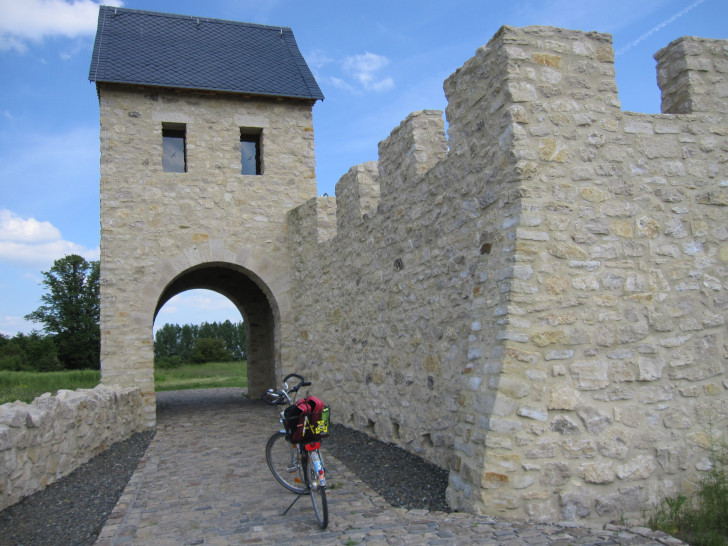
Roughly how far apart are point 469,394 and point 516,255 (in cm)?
98

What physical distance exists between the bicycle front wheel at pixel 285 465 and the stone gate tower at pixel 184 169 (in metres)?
3.60

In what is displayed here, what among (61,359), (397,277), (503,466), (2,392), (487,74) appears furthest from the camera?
(61,359)

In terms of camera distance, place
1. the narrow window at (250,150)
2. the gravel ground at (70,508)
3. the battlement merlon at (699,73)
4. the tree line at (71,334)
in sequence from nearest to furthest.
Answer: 1. the gravel ground at (70,508)
2. the battlement merlon at (699,73)
3. the narrow window at (250,150)
4. the tree line at (71,334)

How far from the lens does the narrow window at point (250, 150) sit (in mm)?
10469

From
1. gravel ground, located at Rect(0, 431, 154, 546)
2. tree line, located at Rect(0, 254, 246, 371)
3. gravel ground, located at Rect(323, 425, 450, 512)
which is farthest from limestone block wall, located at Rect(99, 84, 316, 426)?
tree line, located at Rect(0, 254, 246, 371)

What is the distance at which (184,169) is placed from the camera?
9.93 metres

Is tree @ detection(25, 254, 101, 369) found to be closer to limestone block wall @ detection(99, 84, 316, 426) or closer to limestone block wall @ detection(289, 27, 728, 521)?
limestone block wall @ detection(99, 84, 316, 426)

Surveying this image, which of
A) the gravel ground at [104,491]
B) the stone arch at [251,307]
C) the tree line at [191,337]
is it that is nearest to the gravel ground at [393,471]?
the gravel ground at [104,491]

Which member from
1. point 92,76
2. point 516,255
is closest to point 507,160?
point 516,255

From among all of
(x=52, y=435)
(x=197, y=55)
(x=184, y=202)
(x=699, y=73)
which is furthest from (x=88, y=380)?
(x=699, y=73)

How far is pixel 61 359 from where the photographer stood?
25.6m

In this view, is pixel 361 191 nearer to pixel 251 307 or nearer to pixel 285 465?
pixel 285 465

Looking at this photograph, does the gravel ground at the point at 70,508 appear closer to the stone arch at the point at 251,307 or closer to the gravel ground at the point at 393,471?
the gravel ground at the point at 393,471

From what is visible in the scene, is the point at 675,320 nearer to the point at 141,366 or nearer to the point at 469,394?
the point at 469,394
